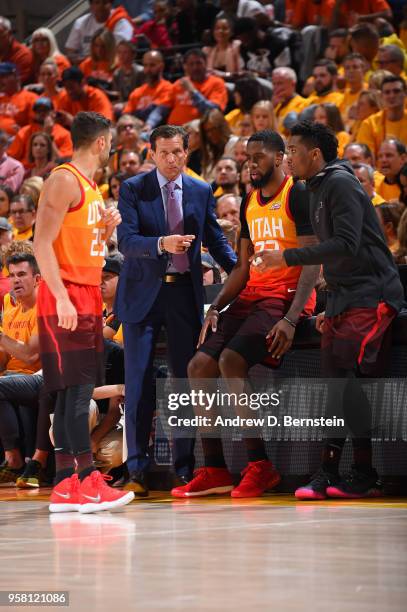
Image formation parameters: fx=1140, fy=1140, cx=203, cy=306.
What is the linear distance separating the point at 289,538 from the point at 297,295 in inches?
76.0

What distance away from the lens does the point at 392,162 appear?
827cm

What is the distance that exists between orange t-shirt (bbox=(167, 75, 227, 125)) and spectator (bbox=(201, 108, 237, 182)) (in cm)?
155

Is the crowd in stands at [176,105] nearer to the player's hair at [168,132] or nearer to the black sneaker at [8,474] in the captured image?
the black sneaker at [8,474]

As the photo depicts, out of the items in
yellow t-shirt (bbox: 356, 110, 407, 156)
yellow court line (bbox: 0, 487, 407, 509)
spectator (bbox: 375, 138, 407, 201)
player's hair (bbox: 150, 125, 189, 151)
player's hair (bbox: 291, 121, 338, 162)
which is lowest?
yellow court line (bbox: 0, 487, 407, 509)

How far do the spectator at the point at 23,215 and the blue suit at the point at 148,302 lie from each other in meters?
4.08

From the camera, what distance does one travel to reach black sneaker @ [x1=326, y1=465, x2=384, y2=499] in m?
5.25

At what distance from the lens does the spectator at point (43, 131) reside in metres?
12.6

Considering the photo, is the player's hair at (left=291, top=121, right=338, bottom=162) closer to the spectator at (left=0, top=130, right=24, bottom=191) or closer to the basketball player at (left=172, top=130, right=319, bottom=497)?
the basketball player at (left=172, top=130, right=319, bottom=497)

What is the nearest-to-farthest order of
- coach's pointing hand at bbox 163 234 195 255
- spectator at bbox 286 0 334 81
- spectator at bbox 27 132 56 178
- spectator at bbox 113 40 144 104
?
1. coach's pointing hand at bbox 163 234 195 255
2. spectator at bbox 27 132 56 178
3. spectator at bbox 286 0 334 81
4. spectator at bbox 113 40 144 104

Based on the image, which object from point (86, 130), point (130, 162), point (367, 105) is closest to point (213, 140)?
point (130, 162)

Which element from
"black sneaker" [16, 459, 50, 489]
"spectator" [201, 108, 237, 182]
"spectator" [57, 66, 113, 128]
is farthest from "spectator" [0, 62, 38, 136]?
"black sneaker" [16, 459, 50, 489]

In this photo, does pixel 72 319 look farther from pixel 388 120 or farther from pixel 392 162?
pixel 388 120

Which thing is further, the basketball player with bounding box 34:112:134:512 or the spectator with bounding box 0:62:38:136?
the spectator with bounding box 0:62:38:136

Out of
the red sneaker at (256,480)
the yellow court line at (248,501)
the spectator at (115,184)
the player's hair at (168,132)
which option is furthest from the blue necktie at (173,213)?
the spectator at (115,184)
